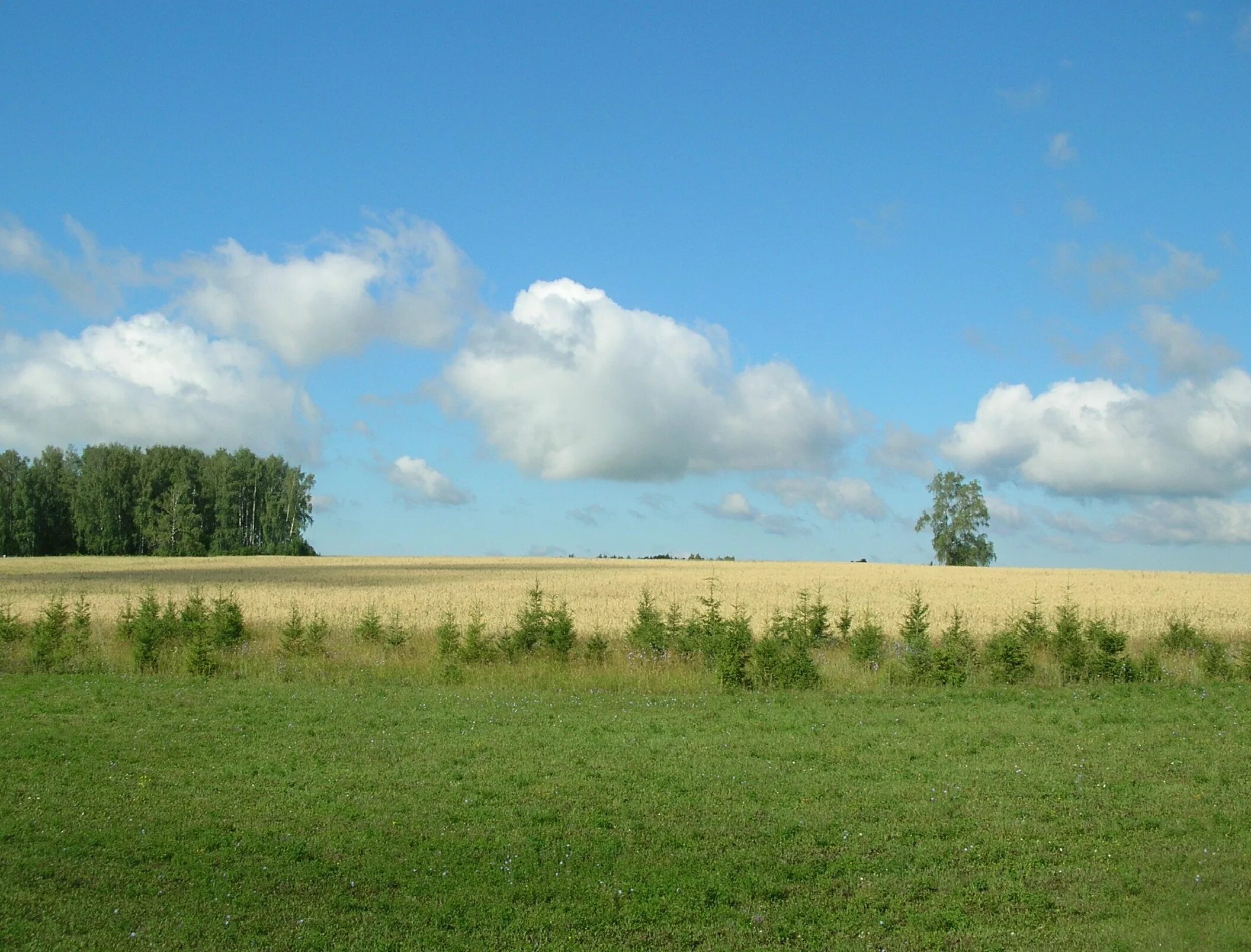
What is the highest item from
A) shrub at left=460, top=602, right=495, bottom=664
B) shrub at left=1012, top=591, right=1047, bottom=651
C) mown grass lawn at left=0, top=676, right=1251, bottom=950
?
shrub at left=1012, top=591, right=1047, bottom=651

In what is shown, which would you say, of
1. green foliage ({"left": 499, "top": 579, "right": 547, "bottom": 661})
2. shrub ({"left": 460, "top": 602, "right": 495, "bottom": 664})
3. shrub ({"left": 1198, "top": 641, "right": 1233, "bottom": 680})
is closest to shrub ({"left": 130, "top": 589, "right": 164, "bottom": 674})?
shrub ({"left": 460, "top": 602, "right": 495, "bottom": 664})

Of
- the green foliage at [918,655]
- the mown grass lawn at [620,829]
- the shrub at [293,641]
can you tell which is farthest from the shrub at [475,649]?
the green foliage at [918,655]

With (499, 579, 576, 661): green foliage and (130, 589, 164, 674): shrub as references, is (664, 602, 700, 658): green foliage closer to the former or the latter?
(499, 579, 576, 661): green foliage

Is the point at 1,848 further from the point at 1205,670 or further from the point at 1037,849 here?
the point at 1205,670

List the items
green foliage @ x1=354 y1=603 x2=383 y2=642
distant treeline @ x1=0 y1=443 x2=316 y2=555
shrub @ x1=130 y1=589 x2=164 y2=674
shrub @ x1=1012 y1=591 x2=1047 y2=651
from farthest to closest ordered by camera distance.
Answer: distant treeline @ x1=0 y1=443 x2=316 y2=555 → green foliage @ x1=354 y1=603 x2=383 y2=642 → shrub @ x1=1012 y1=591 x2=1047 y2=651 → shrub @ x1=130 y1=589 x2=164 y2=674

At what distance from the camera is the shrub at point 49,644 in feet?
65.3

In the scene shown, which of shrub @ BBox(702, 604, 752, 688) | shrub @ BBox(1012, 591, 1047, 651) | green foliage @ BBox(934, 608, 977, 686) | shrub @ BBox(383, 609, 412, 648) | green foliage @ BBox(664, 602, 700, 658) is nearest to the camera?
shrub @ BBox(702, 604, 752, 688)

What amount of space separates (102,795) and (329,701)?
229 inches

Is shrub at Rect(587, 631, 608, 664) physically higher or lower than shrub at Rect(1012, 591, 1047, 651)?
lower

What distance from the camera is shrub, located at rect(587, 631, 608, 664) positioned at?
67.2 feet

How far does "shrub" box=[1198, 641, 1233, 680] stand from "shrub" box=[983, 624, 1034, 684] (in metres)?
3.99

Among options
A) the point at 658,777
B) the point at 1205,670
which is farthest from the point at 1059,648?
the point at 658,777

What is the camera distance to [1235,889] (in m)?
7.29

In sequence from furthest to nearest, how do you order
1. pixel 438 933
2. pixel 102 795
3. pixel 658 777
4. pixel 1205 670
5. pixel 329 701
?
1. pixel 1205 670
2. pixel 329 701
3. pixel 658 777
4. pixel 102 795
5. pixel 438 933
